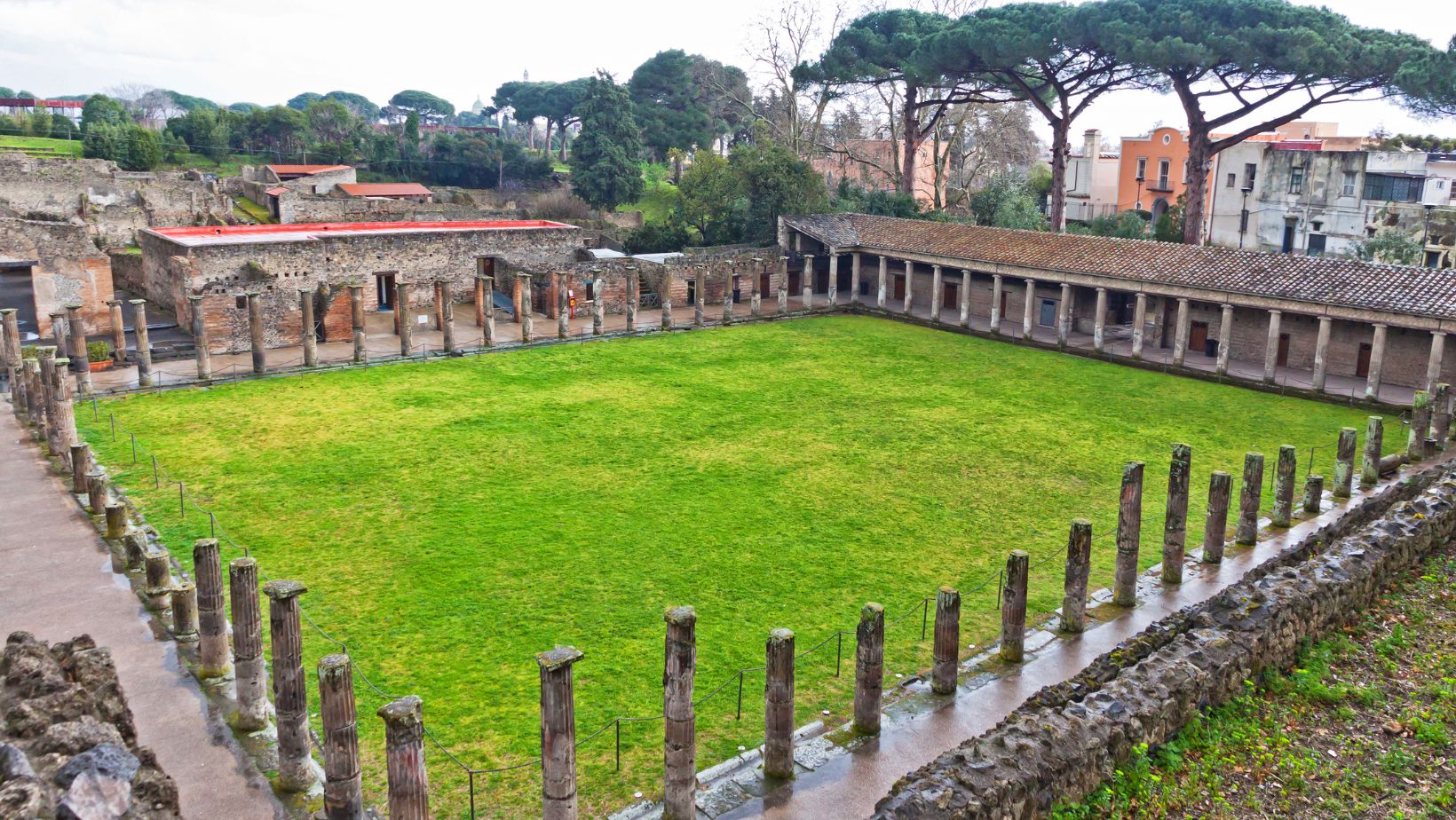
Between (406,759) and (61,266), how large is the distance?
2955cm

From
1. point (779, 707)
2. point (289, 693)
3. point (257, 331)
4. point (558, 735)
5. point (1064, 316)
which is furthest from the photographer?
point (1064, 316)

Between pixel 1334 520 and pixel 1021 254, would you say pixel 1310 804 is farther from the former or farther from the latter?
pixel 1021 254

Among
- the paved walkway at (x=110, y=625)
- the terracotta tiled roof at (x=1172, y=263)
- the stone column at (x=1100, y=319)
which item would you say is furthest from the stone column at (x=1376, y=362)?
the paved walkway at (x=110, y=625)

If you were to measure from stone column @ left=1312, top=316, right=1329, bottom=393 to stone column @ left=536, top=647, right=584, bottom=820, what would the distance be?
81.2 feet

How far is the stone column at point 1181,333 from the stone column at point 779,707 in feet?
77.8

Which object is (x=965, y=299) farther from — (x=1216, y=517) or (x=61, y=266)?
(x=61, y=266)

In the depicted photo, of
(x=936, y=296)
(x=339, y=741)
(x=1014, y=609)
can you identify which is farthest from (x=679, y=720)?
(x=936, y=296)

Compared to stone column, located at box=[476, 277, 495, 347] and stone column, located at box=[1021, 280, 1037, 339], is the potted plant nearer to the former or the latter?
stone column, located at box=[476, 277, 495, 347]

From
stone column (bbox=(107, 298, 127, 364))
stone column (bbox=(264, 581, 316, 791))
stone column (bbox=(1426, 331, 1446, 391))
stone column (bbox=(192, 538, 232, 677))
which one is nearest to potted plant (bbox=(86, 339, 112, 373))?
stone column (bbox=(107, 298, 127, 364))

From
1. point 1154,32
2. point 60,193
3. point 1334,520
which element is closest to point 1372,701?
point 1334,520

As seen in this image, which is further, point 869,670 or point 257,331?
point 257,331

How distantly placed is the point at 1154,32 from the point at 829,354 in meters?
16.3

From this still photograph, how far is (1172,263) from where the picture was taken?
32.1 m

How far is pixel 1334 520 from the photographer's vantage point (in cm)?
1822
